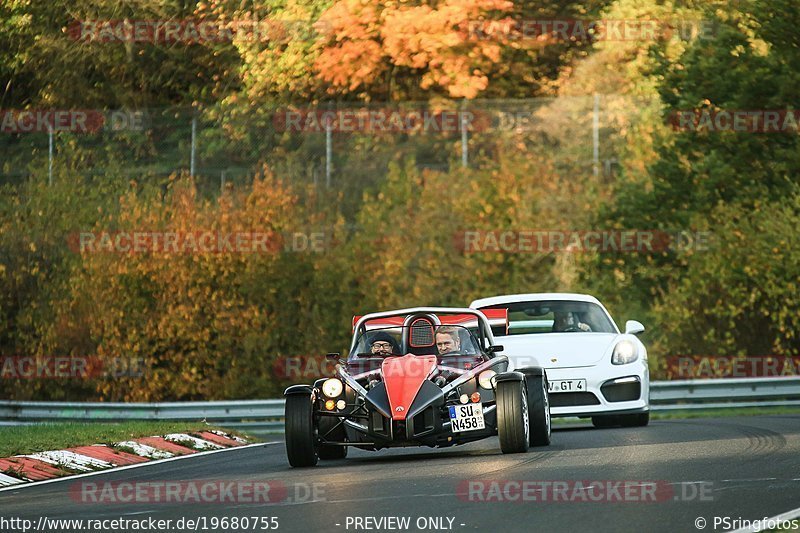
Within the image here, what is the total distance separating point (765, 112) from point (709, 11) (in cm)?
405

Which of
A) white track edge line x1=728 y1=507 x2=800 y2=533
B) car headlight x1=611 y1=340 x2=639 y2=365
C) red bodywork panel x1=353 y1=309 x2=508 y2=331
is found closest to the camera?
white track edge line x1=728 y1=507 x2=800 y2=533

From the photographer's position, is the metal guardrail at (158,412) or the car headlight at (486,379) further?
the metal guardrail at (158,412)

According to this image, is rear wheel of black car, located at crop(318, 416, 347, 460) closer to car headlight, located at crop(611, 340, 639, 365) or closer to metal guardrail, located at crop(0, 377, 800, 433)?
car headlight, located at crop(611, 340, 639, 365)

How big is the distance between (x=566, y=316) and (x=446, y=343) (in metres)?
4.55

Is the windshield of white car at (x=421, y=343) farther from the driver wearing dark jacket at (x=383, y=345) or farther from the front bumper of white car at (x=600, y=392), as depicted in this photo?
the front bumper of white car at (x=600, y=392)

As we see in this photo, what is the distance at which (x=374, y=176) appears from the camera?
38.1m

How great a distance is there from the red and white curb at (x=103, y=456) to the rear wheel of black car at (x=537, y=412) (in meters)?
4.11

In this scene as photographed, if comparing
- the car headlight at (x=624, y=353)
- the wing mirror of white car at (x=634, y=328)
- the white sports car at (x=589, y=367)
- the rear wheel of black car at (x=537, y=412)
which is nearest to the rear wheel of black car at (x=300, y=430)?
the rear wheel of black car at (x=537, y=412)

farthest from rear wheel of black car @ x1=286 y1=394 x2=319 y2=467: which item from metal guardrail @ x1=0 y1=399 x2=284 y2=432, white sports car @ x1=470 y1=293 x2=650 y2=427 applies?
metal guardrail @ x1=0 y1=399 x2=284 y2=432

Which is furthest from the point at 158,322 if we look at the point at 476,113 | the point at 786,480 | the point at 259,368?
the point at 786,480

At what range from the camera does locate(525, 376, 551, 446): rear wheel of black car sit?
15.2m

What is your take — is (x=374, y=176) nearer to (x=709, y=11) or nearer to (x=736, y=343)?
(x=709, y=11)

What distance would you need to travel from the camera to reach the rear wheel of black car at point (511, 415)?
14.2 metres

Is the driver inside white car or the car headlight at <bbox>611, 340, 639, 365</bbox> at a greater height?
the driver inside white car
